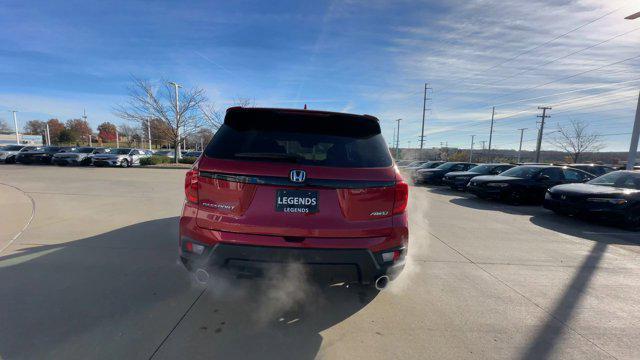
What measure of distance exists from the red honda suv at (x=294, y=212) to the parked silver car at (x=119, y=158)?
25181mm

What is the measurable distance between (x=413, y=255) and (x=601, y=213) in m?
5.81

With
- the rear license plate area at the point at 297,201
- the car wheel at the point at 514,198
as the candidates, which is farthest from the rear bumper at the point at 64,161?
the car wheel at the point at 514,198

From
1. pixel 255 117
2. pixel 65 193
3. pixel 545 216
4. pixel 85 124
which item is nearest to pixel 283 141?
pixel 255 117

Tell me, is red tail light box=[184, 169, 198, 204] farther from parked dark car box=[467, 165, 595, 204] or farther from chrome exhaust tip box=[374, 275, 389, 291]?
parked dark car box=[467, 165, 595, 204]

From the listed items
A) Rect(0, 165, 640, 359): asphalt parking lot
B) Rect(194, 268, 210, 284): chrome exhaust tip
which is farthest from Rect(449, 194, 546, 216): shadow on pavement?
Rect(194, 268, 210, 284): chrome exhaust tip

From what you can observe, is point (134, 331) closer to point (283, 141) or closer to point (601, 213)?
point (283, 141)

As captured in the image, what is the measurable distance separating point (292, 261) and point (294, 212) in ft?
1.22

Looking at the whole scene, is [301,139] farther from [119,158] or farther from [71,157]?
[71,157]

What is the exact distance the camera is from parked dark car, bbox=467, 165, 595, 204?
1055cm

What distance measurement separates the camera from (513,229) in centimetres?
696

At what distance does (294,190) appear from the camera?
7.92 feet

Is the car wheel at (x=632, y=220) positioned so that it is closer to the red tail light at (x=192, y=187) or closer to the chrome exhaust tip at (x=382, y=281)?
the chrome exhaust tip at (x=382, y=281)

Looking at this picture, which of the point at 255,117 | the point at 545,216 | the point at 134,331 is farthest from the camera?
the point at 545,216

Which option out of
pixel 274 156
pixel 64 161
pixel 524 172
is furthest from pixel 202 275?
pixel 64 161
